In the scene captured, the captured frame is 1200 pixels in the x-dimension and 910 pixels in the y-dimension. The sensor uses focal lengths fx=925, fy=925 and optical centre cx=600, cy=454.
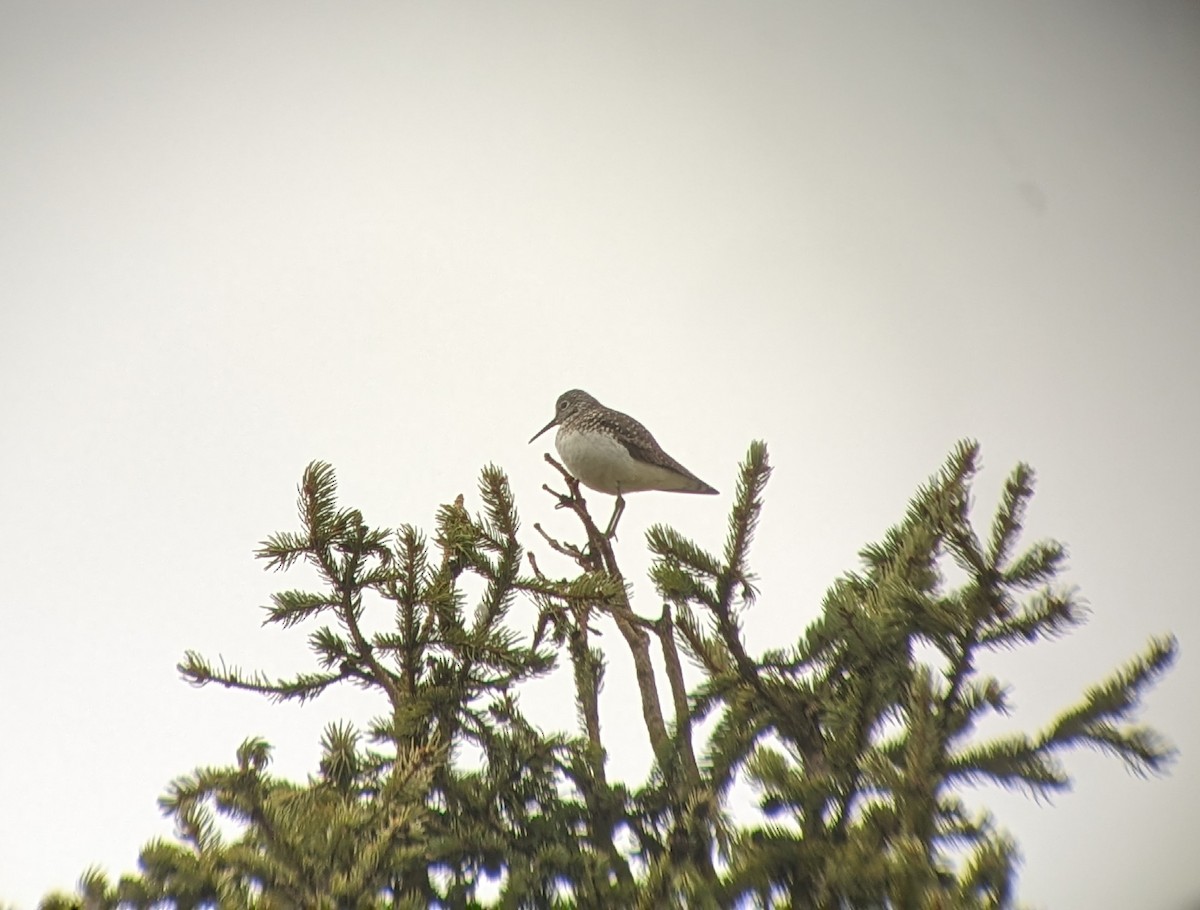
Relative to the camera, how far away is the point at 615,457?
440 cm

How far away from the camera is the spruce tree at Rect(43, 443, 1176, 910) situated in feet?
4.13

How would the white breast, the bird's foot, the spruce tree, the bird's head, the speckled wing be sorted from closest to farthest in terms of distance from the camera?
the spruce tree, the bird's foot, the white breast, the speckled wing, the bird's head

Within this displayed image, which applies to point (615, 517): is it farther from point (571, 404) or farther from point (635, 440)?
point (571, 404)

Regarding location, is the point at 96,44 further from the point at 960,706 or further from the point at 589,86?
the point at 960,706

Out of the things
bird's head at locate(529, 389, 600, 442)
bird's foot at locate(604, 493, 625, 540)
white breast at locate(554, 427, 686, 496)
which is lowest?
bird's foot at locate(604, 493, 625, 540)

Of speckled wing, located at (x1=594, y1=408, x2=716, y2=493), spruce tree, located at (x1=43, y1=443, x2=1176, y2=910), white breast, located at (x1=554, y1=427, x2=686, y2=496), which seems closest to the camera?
spruce tree, located at (x1=43, y1=443, x2=1176, y2=910)

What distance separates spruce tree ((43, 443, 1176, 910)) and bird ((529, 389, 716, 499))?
7.54 feet

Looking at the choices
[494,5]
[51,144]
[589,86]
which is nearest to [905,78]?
[589,86]

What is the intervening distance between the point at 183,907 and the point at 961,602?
51.6 inches

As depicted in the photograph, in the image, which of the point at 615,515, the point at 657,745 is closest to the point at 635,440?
the point at 615,515

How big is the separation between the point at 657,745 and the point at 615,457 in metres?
2.55

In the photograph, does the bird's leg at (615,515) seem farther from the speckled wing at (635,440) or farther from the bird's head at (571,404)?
the bird's head at (571,404)

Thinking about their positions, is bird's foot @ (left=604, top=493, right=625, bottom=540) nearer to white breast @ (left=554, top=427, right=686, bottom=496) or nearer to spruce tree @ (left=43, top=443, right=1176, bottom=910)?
white breast @ (left=554, top=427, right=686, bottom=496)

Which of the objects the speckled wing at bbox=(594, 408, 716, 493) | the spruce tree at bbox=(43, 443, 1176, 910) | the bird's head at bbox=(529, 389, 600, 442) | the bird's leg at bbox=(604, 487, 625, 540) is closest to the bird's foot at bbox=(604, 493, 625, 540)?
the bird's leg at bbox=(604, 487, 625, 540)
